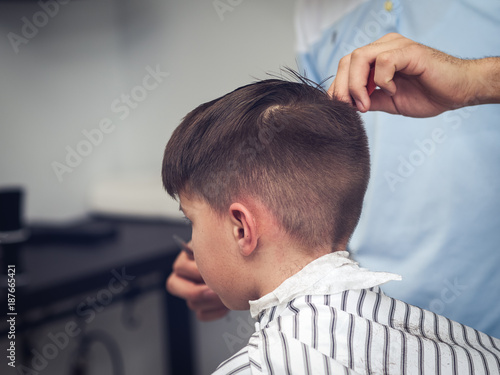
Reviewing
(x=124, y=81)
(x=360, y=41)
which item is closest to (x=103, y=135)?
Answer: (x=124, y=81)

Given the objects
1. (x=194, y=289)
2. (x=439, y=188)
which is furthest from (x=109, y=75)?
(x=439, y=188)

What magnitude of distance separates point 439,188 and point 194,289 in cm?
49

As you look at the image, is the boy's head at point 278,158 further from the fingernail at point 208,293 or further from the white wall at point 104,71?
the white wall at point 104,71

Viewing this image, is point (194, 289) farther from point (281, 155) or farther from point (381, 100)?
point (381, 100)

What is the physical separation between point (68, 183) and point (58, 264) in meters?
1.06

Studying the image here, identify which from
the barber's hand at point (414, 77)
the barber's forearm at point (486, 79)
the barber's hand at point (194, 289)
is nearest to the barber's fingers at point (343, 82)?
the barber's hand at point (414, 77)

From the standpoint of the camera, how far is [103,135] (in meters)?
2.53

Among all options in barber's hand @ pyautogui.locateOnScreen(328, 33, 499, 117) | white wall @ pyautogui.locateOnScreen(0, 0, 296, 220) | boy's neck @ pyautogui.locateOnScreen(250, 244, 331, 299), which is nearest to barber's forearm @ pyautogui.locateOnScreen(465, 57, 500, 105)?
barber's hand @ pyautogui.locateOnScreen(328, 33, 499, 117)

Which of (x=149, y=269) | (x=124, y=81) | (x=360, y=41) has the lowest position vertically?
(x=149, y=269)

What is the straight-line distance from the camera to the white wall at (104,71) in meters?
1.82

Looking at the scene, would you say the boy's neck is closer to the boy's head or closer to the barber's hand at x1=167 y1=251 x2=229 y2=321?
the boy's head

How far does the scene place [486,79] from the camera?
0.62 m

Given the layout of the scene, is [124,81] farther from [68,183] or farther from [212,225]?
[212,225]

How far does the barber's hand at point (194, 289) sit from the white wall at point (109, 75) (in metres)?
0.89
